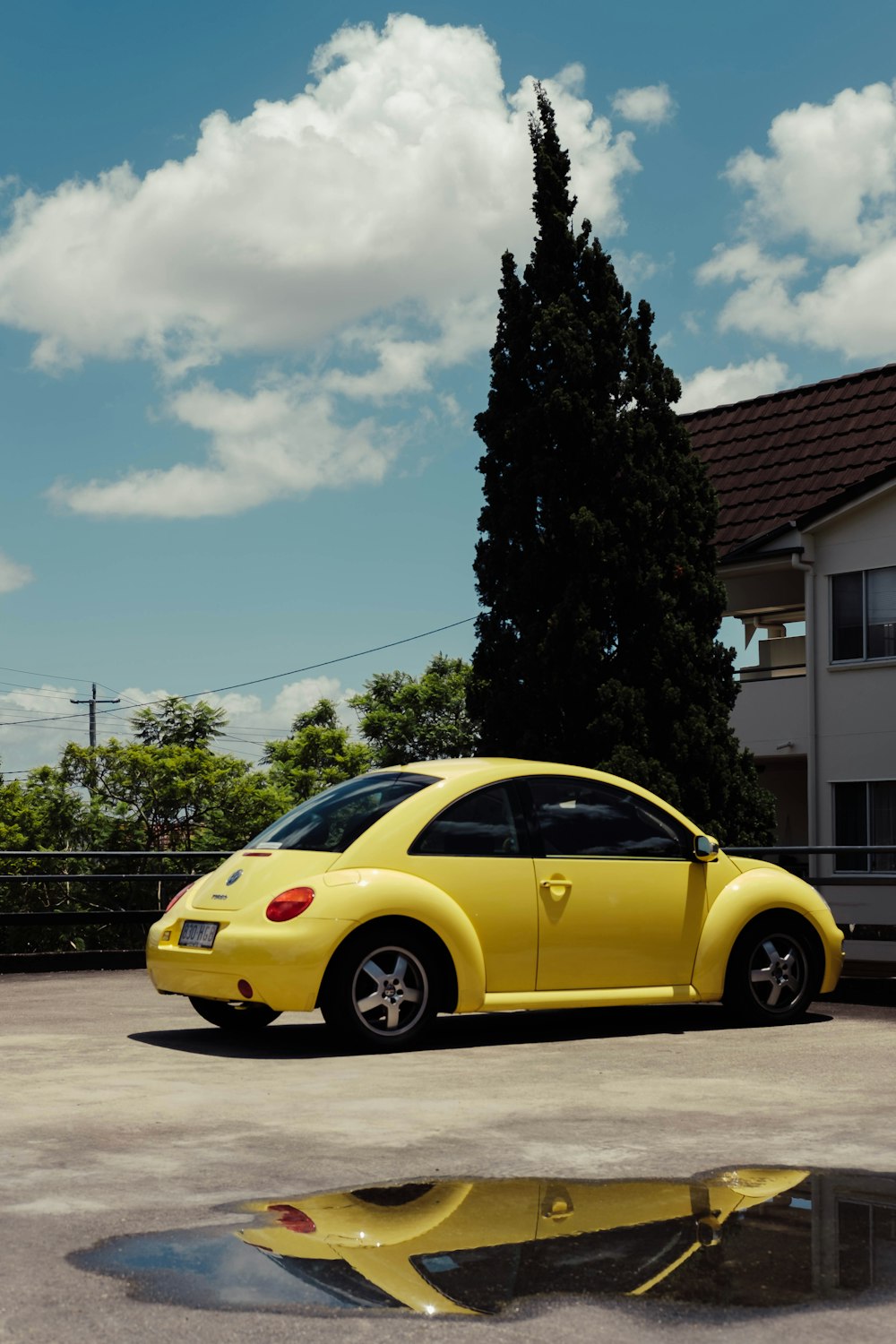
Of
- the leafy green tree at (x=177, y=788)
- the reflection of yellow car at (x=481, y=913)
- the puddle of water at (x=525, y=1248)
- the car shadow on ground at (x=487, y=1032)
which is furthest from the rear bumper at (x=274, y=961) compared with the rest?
the leafy green tree at (x=177, y=788)

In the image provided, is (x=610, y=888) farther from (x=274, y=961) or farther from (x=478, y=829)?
(x=274, y=961)

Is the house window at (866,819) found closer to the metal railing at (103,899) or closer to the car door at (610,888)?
the metal railing at (103,899)

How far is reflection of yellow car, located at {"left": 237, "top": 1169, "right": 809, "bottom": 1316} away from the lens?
14.4 ft

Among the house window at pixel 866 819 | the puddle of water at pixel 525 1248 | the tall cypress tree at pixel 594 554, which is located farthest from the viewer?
the house window at pixel 866 819

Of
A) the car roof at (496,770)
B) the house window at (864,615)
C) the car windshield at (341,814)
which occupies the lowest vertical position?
the car windshield at (341,814)

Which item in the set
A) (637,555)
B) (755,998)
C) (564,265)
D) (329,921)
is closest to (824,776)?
(637,555)

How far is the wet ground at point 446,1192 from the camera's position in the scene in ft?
13.8

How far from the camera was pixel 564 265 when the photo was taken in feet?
85.0

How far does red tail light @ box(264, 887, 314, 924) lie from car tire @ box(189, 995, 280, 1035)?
3.98ft

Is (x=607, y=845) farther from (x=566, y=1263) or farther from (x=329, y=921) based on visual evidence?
(x=566, y=1263)

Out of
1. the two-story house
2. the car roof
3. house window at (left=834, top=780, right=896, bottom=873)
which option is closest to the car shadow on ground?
the car roof

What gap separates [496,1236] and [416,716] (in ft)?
231

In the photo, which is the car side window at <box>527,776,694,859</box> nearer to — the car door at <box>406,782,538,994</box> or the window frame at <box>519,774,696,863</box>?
the window frame at <box>519,774,696,863</box>

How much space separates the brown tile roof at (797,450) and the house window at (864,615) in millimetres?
1335
